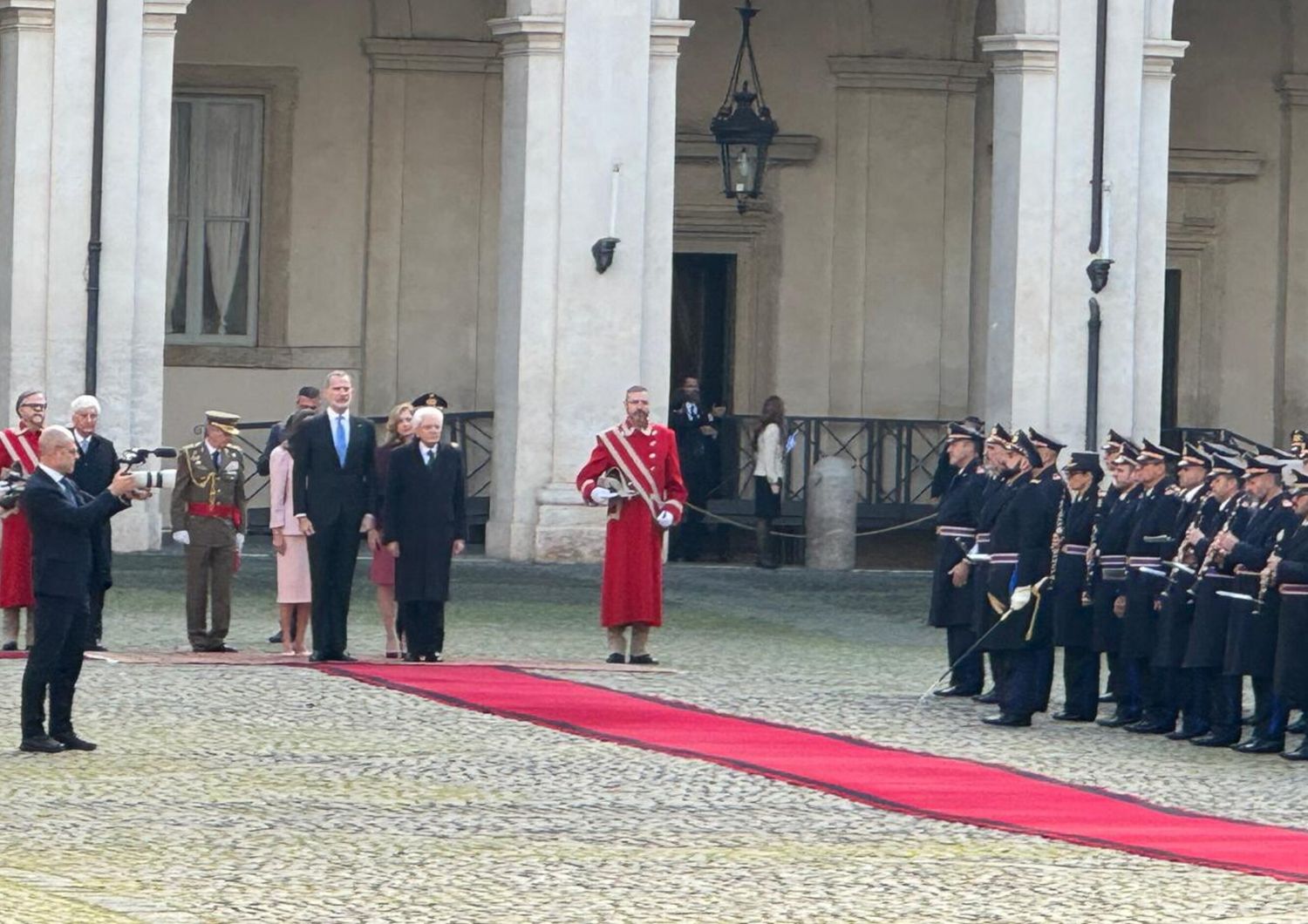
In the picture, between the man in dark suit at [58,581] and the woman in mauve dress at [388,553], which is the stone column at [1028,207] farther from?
the man in dark suit at [58,581]

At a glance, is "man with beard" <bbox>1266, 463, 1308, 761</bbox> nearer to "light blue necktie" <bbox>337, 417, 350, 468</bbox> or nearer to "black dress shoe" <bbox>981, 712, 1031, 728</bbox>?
"black dress shoe" <bbox>981, 712, 1031, 728</bbox>

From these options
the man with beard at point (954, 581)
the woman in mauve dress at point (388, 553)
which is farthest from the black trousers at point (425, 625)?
the man with beard at point (954, 581)

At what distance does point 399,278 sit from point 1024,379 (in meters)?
5.86

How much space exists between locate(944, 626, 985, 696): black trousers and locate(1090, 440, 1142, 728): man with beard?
0.91m

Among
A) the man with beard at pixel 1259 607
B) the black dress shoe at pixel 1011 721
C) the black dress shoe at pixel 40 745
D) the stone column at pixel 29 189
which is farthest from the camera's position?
the stone column at pixel 29 189

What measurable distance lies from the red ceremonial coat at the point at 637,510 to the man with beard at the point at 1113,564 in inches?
109

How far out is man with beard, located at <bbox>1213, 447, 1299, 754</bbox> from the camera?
46.0 feet

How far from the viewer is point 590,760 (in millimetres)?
12656

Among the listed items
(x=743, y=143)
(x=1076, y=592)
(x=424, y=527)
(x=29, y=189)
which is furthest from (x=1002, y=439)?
(x=743, y=143)

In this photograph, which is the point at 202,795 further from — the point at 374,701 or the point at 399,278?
the point at 399,278

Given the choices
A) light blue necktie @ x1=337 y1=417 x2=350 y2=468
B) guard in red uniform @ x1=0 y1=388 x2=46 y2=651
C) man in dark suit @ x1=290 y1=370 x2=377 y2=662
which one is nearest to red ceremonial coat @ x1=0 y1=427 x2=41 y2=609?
guard in red uniform @ x1=0 y1=388 x2=46 y2=651

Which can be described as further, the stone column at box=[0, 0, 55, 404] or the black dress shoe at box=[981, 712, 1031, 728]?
the stone column at box=[0, 0, 55, 404]

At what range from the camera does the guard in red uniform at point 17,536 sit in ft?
54.1

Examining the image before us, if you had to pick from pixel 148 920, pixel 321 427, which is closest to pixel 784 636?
pixel 321 427
